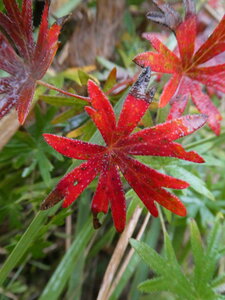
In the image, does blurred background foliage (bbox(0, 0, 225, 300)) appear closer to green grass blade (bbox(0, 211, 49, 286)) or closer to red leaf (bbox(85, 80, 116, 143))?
green grass blade (bbox(0, 211, 49, 286))

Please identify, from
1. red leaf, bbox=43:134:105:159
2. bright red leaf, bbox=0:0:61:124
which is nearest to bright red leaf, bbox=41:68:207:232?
red leaf, bbox=43:134:105:159

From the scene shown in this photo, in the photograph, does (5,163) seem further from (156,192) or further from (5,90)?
(156,192)

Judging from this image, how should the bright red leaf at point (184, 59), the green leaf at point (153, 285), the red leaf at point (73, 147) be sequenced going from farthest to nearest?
the green leaf at point (153, 285), the bright red leaf at point (184, 59), the red leaf at point (73, 147)

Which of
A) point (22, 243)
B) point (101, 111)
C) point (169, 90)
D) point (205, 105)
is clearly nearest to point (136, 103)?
point (101, 111)

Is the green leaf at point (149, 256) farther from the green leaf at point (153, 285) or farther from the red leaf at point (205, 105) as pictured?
the red leaf at point (205, 105)

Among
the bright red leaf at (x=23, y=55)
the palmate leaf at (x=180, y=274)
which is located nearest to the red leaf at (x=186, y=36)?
the bright red leaf at (x=23, y=55)

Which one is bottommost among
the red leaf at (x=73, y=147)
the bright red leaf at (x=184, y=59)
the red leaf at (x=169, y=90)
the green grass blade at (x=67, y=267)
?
the green grass blade at (x=67, y=267)

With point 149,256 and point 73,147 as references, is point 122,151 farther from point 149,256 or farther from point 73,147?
point 149,256
